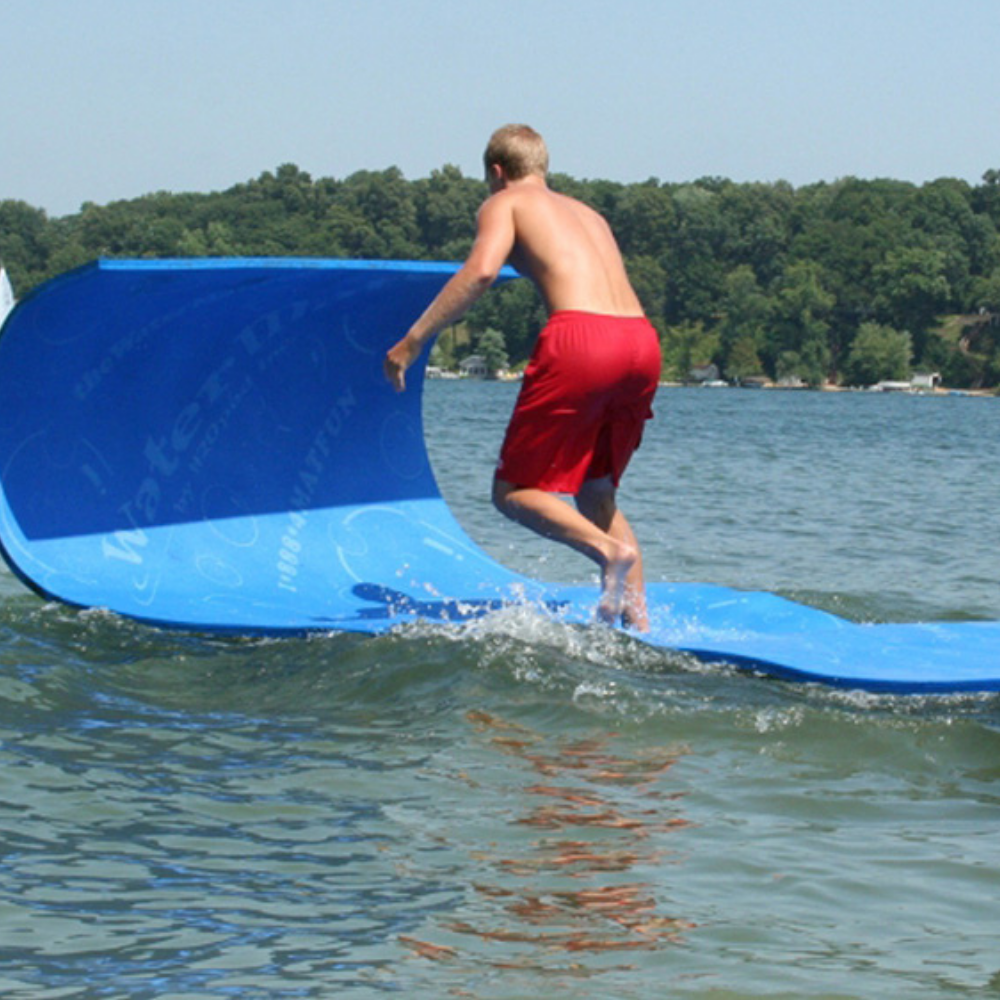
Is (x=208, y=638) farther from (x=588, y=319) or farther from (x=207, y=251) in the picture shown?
(x=207, y=251)

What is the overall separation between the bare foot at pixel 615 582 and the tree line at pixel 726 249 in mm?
81297

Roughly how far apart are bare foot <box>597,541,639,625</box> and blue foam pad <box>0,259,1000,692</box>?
0.20 m

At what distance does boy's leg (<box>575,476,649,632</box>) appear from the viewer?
5.57 meters

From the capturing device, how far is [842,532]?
1277 cm

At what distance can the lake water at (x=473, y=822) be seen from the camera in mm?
3102

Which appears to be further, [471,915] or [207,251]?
[207,251]

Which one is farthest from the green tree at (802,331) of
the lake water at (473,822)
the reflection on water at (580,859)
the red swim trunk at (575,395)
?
the reflection on water at (580,859)

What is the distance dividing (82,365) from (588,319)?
221 cm

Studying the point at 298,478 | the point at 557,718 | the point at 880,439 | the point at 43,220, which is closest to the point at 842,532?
the point at 298,478

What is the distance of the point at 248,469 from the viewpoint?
709 cm

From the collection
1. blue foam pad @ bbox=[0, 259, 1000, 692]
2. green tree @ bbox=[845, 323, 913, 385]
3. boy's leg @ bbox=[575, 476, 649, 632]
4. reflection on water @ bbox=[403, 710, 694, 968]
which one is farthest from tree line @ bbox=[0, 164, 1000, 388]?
reflection on water @ bbox=[403, 710, 694, 968]

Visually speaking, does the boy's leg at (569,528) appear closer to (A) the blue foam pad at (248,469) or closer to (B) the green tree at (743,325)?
(A) the blue foam pad at (248,469)

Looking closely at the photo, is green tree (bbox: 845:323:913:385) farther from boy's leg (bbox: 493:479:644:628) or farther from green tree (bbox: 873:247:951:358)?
boy's leg (bbox: 493:479:644:628)

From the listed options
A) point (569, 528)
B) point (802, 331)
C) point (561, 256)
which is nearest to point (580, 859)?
point (569, 528)
